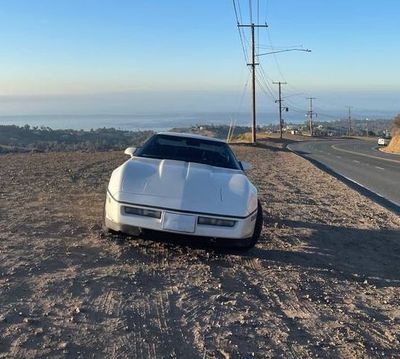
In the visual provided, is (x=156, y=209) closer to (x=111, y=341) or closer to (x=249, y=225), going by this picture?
(x=249, y=225)

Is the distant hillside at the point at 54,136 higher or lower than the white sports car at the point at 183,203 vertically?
lower

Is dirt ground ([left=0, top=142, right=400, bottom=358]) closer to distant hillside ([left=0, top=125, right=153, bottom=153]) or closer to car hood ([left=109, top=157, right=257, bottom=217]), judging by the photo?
car hood ([left=109, top=157, right=257, bottom=217])

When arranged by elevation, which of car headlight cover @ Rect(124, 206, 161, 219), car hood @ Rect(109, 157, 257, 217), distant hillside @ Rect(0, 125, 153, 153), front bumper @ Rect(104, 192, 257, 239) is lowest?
distant hillside @ Rect(0, 125, 153, 153)

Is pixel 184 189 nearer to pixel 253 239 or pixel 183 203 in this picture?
pixel 183 203

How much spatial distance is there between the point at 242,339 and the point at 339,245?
12.5 ft

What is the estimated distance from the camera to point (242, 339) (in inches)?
157

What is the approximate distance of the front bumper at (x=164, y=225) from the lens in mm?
5930

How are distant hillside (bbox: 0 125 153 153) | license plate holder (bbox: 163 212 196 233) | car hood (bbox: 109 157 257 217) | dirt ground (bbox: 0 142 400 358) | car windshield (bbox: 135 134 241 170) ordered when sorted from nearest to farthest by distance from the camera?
1. dirt ground (bbox: 0 142 400 358)
2. license plate holder (bbox: 163 212 196 233)
3. car hood (bbox: 109 157 257 217)
4. car windshield (bbox: 135 134 241 170)
5. distant hillside (bbox: 0 125 153 153)

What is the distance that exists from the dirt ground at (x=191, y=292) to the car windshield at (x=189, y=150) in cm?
115

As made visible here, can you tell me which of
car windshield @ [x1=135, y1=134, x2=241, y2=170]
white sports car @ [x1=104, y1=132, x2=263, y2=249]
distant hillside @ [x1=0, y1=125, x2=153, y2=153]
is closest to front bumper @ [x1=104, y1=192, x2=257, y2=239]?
white sports car @ [x1=104, y1=132, x2=263, y2=249]

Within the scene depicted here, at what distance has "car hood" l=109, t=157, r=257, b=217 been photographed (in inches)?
237

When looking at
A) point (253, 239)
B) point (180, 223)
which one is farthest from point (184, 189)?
point (253, 239)

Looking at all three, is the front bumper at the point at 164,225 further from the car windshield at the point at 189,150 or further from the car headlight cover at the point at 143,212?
the car windshield at the point at 189,150

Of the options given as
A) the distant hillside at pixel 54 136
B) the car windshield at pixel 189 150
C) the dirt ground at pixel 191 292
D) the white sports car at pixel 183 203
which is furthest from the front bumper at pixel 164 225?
the distant hillside at pixel 54 136
